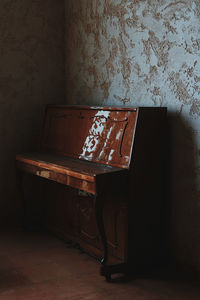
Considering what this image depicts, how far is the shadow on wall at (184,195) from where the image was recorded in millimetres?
2756

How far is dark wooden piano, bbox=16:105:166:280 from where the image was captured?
2729 mm

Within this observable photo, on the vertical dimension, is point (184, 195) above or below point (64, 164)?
below

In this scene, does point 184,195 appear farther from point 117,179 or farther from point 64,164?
point 64,164

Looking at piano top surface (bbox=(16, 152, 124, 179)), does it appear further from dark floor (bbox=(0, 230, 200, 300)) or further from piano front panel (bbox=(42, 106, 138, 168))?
dark floor (bbox=(0, 230, 200, 300))

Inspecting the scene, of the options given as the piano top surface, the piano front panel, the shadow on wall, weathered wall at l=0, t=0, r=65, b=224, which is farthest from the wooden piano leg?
weathered wall at l=0, t=0, r=65, b=224

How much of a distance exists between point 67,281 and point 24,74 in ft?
6.74

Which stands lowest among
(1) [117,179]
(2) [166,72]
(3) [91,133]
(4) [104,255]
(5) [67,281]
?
(5) [67,281]

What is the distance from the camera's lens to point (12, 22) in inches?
151

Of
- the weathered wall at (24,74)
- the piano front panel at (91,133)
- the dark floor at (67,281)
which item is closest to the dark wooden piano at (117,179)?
the piano front panel at (91,133)

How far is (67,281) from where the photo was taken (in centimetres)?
274

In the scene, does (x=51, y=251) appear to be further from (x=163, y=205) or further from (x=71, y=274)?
(x=163, y=205)

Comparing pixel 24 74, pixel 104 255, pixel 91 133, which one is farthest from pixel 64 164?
pixel 24 74

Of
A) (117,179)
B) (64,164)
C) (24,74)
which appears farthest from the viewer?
(24,74)

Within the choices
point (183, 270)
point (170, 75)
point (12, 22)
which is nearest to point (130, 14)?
point (170, 75)
